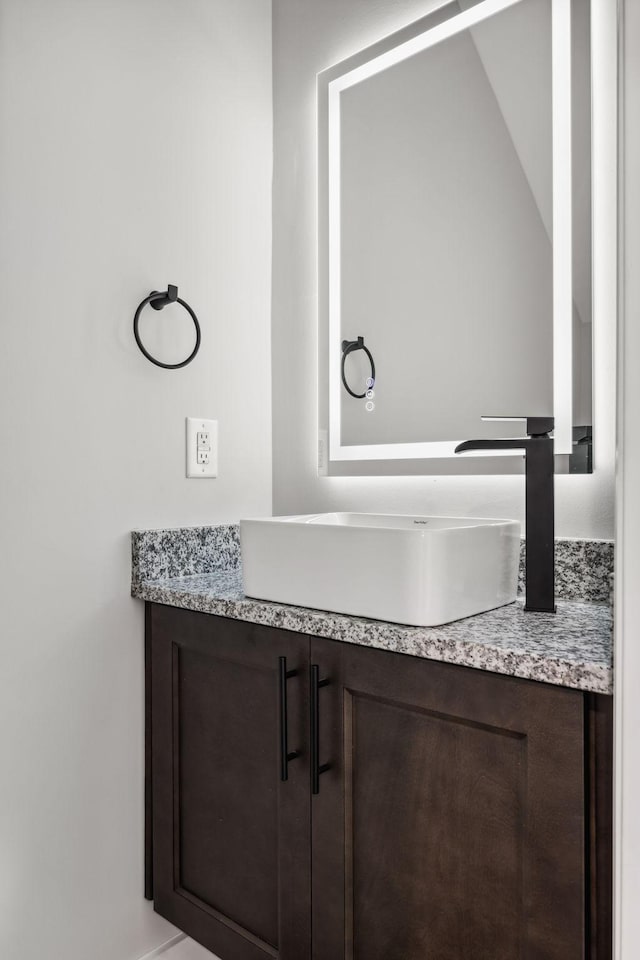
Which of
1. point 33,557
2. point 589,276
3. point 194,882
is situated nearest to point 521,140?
point 589,276

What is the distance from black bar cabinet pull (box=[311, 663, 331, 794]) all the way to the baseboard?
717 millimetres

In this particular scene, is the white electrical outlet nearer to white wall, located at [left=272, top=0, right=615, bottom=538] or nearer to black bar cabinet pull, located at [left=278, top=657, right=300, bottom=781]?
white wall, located at [left=272, top=0, right=615, bottom=538]

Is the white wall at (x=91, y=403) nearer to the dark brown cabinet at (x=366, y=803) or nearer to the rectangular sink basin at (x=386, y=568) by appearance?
the dark brown cabinet at (x=366, y=803)

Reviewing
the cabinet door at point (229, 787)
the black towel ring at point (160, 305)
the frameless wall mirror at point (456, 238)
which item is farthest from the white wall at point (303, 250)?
the cabinet door at point (229, 787)

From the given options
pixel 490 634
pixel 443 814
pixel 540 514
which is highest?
pixel 540 514

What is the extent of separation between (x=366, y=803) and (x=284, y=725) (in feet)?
0.57

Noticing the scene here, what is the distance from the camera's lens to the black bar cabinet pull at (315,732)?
102 cm

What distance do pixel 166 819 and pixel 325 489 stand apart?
0.79 m

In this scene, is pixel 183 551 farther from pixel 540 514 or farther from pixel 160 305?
pixel 540 514

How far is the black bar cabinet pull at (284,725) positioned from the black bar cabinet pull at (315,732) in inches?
1.9

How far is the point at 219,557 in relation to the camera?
1.50m

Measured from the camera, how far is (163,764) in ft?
4.38

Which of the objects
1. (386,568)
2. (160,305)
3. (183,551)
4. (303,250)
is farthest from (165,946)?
(303,250)

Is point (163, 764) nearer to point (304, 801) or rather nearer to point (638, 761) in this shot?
point (304, 801)
